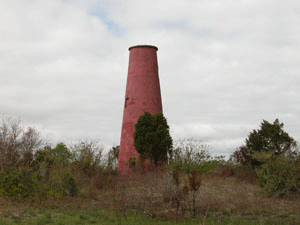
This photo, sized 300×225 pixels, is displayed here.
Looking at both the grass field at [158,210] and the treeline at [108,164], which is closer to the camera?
the grass field at [158,210]

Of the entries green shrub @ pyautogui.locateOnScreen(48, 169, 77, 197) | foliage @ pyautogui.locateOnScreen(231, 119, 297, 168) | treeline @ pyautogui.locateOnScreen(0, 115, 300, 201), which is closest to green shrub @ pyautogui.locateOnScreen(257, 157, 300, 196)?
treeline @ pyautogui.locateOnScreen(0, 115, 300, 201)

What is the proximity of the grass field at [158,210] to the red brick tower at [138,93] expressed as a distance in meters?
6.96

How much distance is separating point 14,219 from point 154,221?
4021 mm

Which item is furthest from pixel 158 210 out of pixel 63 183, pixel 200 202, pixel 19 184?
pixel 19 184

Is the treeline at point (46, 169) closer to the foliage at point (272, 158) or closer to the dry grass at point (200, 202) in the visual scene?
the dry grass at point (200, 202)

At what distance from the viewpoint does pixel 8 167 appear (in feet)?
50.5

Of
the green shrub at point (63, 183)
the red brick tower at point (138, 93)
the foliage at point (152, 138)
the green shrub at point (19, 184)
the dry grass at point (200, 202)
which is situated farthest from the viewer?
the red brick tower at point (138, 93)

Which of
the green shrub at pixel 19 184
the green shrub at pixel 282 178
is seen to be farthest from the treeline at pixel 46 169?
the green shrub at pixel 282 178

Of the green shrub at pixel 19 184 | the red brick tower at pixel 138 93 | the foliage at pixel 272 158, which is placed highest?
the red brick tower at pixel 138 93

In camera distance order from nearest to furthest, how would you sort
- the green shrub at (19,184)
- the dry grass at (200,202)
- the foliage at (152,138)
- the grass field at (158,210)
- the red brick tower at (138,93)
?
the grass field at (158,210) < the dry grass at (200,202) < the green shrub at (19,184) < the foliage at (152,138) < the red brick tower at (138,93)

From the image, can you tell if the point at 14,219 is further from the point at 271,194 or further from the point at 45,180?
the point at 271,194

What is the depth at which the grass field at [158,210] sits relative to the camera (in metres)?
10.6

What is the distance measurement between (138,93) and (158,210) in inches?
465

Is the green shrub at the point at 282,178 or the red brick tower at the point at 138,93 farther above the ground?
the red brick tower at the point at 138,93
